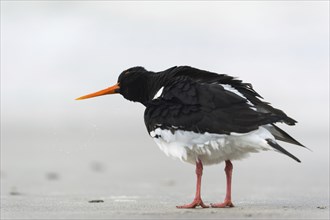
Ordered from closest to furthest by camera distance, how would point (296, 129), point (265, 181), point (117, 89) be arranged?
point (117, 89) < point (265, 181) < point (296, 129)

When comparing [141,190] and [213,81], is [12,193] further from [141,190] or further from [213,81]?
[213,81]

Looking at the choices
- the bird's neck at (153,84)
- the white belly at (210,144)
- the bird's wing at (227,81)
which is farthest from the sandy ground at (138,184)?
the bird's neck at (153,84)

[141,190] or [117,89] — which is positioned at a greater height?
[117,89]

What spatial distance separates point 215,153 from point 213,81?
742 mm

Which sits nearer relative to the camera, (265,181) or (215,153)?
(215,153)

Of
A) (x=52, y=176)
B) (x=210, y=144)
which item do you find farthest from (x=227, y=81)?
(x=52, y=176)

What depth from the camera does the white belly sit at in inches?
271

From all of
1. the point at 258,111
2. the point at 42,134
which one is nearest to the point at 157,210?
the point at 258,111

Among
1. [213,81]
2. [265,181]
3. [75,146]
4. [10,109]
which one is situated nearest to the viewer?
[213,81]

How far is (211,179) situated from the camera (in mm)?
11234

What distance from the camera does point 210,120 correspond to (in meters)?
6.97

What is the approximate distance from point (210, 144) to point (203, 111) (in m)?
0.30

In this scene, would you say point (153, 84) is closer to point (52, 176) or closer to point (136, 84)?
point (136, 84)

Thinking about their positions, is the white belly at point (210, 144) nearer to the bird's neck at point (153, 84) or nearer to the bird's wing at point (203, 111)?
the bird's wing at point (203, 111)
